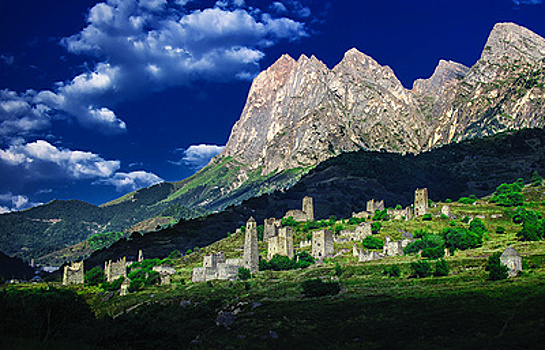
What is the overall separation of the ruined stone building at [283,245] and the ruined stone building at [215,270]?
489 inches

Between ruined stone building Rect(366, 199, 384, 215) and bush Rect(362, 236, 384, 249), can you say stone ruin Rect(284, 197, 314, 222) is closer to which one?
ruined stone building Rect(366, 199, 384, 215)

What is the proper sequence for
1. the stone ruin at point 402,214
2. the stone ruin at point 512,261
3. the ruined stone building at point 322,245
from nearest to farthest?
the stone ruin at point 512,261 → the ruined stone building at point 322,245 → the stone ruin at point 402,214

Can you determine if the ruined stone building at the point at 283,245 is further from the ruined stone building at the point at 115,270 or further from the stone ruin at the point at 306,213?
the stone ruin at the point at 306,213

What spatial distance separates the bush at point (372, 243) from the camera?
99.1 meters

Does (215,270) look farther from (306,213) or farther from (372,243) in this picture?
(306,213)

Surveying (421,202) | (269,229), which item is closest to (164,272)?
(269,229)

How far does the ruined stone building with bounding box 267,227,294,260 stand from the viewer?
331ft

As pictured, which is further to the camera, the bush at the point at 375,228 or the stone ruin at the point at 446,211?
the stone ruin at the point at 446,211

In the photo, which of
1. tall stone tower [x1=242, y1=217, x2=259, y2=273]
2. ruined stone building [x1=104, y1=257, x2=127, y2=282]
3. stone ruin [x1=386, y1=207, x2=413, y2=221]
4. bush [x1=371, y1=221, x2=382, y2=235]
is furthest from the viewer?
stone ruin [x1=386, y1=207, x2=413, y2=221]

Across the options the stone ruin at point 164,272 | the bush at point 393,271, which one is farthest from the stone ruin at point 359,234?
the stone ruin at point 164,272

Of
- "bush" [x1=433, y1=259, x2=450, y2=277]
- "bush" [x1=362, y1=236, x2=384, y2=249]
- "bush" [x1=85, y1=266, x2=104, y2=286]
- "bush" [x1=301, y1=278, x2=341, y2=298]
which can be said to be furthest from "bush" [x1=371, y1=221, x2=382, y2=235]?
"bush" [x1=85, y1=266, x2=104, y2=286]

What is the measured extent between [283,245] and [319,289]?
41682mm

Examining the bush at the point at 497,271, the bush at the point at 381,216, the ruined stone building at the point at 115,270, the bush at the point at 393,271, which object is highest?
the bush at the point at 381,216

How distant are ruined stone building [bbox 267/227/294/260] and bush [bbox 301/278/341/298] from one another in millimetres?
38549
